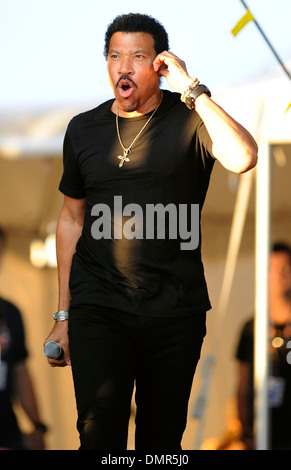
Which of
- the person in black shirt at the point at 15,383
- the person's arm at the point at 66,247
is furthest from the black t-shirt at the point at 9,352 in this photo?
the person's arm at the point at 66,247

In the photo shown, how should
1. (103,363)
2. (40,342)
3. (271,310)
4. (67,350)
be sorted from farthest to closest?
(40,342) < (271,310) < (67,350) < (103,363)

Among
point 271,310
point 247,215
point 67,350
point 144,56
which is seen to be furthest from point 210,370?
point 144,56

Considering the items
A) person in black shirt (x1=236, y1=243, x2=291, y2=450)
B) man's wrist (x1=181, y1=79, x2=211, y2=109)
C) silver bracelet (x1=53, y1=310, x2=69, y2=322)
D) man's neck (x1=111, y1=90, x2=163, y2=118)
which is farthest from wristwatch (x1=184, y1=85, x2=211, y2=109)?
person in black shirt (x1=236, y1=243, x2=291, y2=450)

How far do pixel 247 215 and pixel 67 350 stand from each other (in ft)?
9.26

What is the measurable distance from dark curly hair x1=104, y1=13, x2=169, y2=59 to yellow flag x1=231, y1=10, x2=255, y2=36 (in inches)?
12.3

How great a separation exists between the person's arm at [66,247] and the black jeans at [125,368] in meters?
0.13

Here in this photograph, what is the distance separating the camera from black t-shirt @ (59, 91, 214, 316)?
8.64ft

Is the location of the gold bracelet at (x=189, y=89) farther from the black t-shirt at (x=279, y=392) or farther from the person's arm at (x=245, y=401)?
the person's arm at (x=245, y=401)

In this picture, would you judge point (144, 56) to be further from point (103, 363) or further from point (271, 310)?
point (271, 310)

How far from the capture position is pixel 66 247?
2.91 m

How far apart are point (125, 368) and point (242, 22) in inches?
46.9

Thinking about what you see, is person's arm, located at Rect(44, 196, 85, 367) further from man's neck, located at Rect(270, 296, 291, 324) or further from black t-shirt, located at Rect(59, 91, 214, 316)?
man's neck, located at Rect(270, 296, 291, 324)

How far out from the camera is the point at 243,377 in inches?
213

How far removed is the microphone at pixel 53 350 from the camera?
9.16 feet
